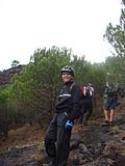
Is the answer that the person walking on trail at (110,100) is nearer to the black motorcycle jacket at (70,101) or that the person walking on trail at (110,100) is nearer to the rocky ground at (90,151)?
the rocky ground at (90,151)

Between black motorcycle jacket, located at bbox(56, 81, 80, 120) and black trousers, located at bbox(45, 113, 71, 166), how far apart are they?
142mm

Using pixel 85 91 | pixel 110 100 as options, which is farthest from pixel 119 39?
pixel 85 91

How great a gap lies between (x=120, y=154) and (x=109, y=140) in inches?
77.7

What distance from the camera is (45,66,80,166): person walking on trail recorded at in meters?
10.1

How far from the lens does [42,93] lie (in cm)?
2470

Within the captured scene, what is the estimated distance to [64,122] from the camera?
10086 millimetres

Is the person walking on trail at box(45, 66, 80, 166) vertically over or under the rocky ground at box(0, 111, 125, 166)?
over

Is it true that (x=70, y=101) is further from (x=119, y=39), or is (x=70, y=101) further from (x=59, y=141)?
(x=119, y=39)

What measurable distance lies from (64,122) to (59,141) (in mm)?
390

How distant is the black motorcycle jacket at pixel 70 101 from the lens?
32.9 feet

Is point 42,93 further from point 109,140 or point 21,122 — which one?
point 109,140

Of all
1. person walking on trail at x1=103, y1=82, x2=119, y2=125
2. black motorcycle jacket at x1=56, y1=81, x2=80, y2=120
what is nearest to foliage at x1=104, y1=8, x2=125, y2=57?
person walking on trail at x1=103, y1=82, x2=119, y2=125

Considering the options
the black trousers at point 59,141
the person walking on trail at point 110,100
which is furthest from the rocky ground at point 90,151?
the person walking on trail at point 110,100

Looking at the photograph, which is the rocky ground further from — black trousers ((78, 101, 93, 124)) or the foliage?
the foliage
